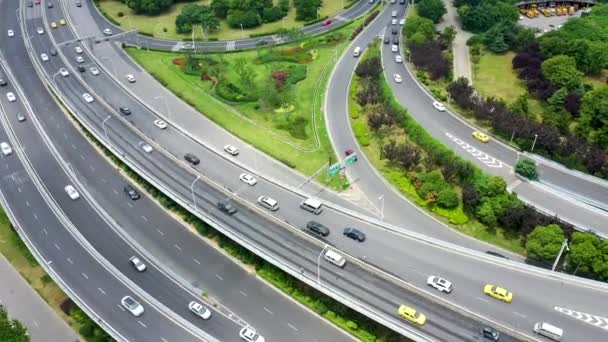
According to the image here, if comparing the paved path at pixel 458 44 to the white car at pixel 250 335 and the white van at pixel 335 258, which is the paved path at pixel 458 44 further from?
the white car at pixel 250 335

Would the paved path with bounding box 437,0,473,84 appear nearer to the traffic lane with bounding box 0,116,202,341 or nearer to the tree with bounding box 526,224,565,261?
the tree with bounding box 526,224,565,261

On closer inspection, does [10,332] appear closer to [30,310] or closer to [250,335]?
[30,310]

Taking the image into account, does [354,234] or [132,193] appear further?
[132,193]

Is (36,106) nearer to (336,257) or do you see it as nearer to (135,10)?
(135,10)

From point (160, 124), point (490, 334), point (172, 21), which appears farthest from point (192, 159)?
point (172, 21)

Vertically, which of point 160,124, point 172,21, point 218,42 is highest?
point 172,21

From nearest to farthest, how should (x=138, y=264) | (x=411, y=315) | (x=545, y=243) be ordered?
(x=411, y=315), (x=545, y=243), (x=138, y=264)
